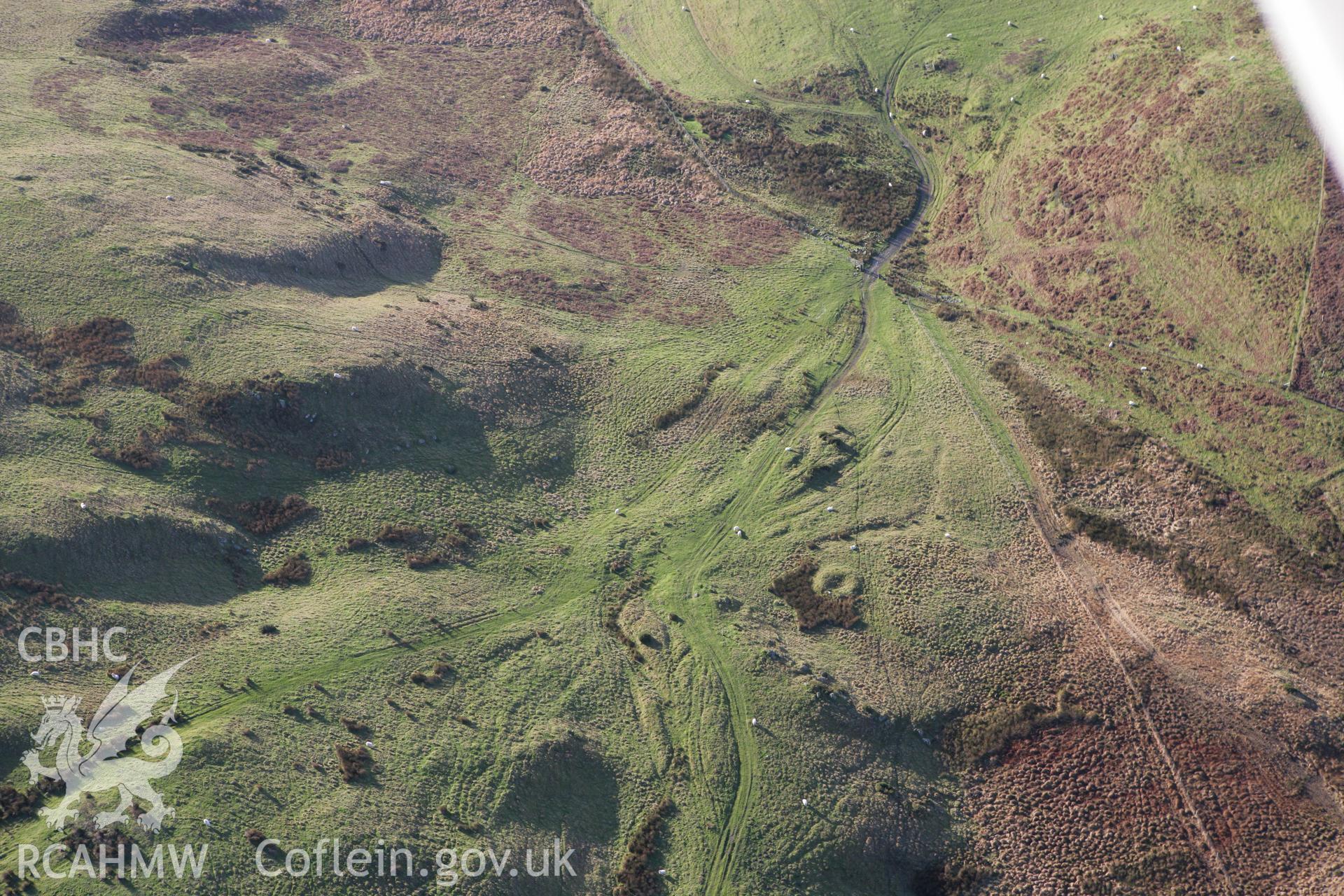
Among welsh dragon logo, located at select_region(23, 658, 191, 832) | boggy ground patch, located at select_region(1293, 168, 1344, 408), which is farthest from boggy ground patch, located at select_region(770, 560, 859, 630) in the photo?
boggy ground patch, located at select_region(1293, 168, 1344, 408)

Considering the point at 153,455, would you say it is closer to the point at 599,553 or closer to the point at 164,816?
the point at 164,816

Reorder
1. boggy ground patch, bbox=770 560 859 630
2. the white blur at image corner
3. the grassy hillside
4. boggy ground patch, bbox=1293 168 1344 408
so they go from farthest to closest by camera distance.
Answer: the white blur at image corner
boggy ground patch, bbox=1293 168 1344 408
boggy ground patch, bbox=770 560 859 630
the grassy hillside

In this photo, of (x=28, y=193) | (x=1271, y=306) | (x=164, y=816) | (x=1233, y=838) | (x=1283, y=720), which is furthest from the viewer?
(x=28, y=193)

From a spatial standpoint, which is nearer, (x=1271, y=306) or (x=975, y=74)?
(x=1271, y=306)

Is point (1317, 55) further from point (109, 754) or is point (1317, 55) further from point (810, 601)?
point (109, 754)

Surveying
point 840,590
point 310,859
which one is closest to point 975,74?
point 840,590

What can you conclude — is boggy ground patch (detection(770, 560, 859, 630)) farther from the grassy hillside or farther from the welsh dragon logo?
the welsh dragon logo
